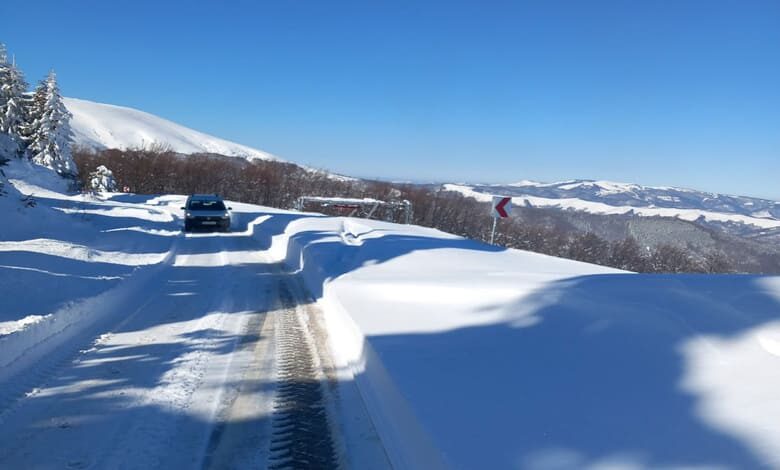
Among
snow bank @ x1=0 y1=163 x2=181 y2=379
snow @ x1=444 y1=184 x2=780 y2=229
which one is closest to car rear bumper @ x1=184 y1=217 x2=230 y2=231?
Result: snow bank @ x1=0 y1=163 x2=181 y2=379

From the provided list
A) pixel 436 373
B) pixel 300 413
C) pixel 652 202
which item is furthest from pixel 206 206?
pixel 652 202

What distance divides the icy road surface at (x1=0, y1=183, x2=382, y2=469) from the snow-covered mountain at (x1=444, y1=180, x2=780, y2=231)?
33.2 m

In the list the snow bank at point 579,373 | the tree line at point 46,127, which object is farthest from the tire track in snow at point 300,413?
the tree line at point 46,127

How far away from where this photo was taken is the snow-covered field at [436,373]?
3.27m

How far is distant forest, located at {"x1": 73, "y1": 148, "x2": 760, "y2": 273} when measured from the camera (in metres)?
53.8

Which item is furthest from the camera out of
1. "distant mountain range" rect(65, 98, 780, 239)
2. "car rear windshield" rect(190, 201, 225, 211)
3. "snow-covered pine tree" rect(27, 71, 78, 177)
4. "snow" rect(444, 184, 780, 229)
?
"snow-covered pine tree" rect(27, 71, 78, 177)

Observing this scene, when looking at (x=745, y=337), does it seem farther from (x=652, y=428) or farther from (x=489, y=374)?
(x=489, y=374)

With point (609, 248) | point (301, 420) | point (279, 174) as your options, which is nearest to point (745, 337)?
point (301, 420)

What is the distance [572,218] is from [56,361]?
214ft

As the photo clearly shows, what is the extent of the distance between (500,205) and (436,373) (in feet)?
28.8

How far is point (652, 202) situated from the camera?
253ft

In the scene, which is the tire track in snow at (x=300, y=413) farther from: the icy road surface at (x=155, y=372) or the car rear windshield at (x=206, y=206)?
the car rear windshield at (x=206, y=206)

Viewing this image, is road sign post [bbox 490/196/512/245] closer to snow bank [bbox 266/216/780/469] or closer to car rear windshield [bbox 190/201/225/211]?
snow bank [bbox 266/216/780/469]

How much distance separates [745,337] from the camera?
3.88 metres
